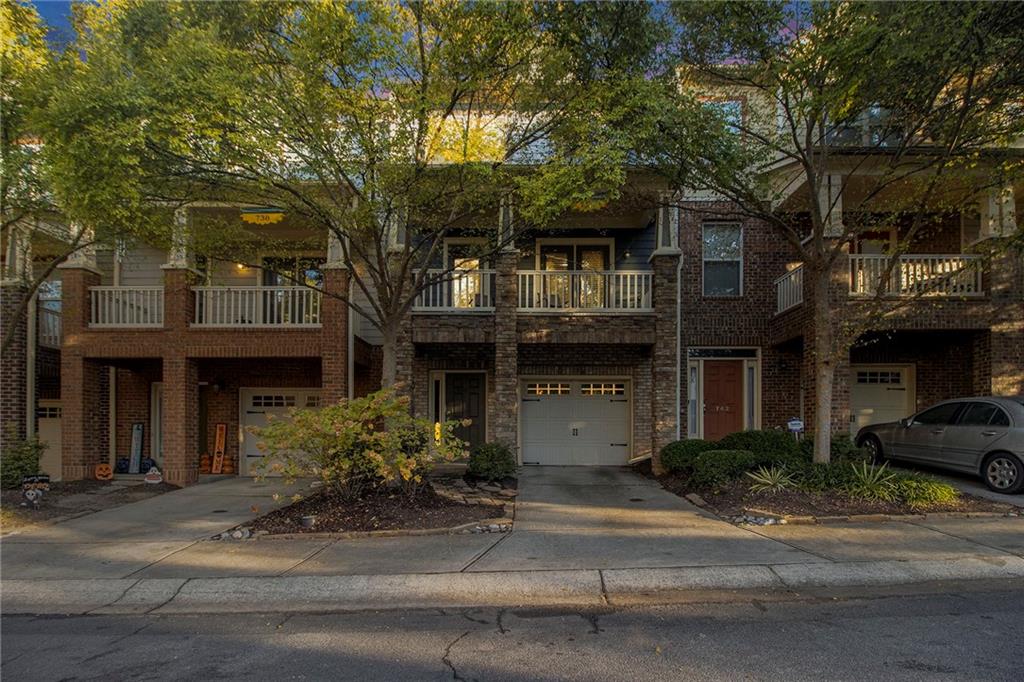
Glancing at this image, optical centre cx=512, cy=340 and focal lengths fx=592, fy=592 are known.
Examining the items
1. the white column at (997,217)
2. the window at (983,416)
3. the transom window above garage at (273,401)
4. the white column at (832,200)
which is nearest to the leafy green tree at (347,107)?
the white column at (832,200)

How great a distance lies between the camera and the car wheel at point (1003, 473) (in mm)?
8461

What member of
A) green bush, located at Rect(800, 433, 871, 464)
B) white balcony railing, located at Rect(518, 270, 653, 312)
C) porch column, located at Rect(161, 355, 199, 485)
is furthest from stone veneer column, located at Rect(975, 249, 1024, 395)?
porch column, located at Rect(161, 355, 199, 485)

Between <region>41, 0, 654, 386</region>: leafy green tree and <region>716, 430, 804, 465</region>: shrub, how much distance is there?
5.16 m

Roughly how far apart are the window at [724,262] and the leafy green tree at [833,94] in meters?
3.82

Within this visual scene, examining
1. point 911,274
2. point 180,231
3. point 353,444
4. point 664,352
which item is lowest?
point 353,444

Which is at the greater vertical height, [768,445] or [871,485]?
[768,445]

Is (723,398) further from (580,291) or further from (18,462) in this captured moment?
(18,462)

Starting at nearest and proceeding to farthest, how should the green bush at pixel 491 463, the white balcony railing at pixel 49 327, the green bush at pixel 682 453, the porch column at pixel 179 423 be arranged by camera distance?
the green bush at pixel 491 463, the green bush at pixel 682 453, the porch column at pixel 179 423, the white balcony railing at pixel 49 327

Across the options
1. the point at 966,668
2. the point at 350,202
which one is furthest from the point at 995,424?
the point at 350,202

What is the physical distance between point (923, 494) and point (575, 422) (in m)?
7.03

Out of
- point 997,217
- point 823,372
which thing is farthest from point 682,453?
point 997,217

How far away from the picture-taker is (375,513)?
7621 millimetres

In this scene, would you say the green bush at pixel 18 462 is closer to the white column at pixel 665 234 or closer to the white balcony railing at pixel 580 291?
the white balcony railing at pixel 580 291

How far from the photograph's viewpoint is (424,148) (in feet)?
25.2
